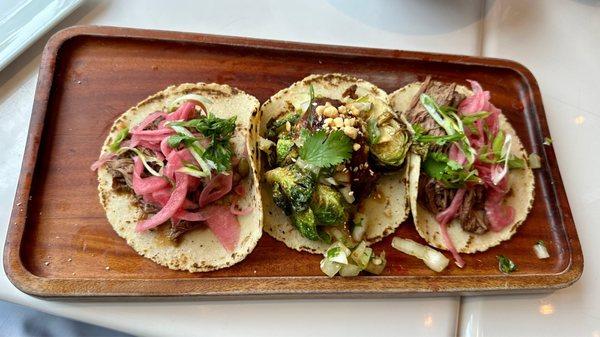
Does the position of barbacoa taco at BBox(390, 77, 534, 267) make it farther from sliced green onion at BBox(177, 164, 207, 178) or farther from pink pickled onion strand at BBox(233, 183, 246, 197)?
sliced green onion at BBox(177, 164, 207, 178)

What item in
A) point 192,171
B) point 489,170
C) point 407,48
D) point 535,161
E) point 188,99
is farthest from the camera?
point 407,48

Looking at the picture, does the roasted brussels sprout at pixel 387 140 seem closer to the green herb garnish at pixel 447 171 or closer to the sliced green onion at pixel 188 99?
the green herb garnish at pixel 447 171

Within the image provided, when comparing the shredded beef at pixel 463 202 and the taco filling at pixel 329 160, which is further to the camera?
the shredded beef at pixel 463 202

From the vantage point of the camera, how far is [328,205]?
2484mm

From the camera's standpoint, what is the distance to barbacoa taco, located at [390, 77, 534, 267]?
276 cm

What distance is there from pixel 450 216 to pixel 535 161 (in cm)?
82

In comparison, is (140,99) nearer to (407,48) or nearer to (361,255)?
(361,255)

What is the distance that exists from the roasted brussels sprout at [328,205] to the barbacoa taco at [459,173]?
18.9 inches

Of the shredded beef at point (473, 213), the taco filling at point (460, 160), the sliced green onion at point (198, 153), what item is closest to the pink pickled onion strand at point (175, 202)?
the sliced green onion at point (198, 153)

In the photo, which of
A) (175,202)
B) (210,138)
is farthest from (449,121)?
(175,202)

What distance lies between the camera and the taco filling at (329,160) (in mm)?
2475

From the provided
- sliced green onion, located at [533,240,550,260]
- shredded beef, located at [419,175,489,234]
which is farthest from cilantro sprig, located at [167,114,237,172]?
sliced green onion, located at [533,240,550,260]

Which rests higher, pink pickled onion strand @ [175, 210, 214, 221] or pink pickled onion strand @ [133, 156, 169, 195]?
pink pickled onion strand @ [133, 156, 169, 195]

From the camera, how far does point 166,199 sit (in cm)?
246
